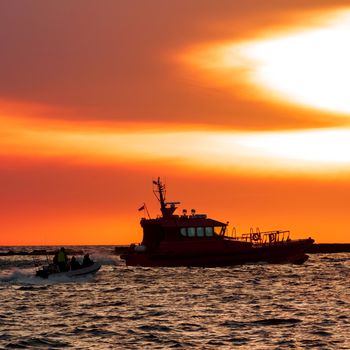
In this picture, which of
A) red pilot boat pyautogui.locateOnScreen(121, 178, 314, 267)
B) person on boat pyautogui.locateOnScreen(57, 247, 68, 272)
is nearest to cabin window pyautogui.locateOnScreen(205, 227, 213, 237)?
red pilot boat pyautogui.locateOnScreen(121, 178, 314, 267)

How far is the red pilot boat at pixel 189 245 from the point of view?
72.4m

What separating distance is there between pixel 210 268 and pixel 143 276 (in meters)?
11.0

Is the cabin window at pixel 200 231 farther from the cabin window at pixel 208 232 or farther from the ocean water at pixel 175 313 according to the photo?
the ocean water at pixel 175 313

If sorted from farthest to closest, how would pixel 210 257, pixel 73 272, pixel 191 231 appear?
pixel 210 257 → pixel 191 231 → pixel 73 272

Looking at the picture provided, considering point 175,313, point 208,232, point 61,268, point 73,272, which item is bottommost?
point 175,313

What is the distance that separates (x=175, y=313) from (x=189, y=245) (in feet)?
106

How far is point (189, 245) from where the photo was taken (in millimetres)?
72312

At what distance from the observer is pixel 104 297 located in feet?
160

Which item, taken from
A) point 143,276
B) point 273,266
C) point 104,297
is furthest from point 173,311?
point 273,266

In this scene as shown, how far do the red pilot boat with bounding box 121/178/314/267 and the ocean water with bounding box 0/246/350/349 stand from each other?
7.85m

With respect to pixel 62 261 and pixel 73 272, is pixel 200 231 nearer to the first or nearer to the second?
pixel 73 272

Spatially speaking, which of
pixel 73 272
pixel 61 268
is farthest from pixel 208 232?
pixel 61 268

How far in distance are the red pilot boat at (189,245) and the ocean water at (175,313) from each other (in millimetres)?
7851

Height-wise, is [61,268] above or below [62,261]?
below
